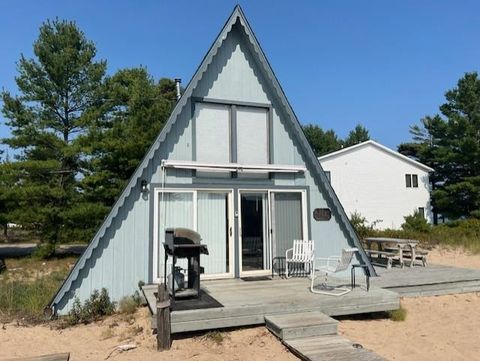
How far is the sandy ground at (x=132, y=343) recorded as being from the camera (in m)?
5.47

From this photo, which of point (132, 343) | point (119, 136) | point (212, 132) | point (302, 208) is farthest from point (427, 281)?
point (119, 136)

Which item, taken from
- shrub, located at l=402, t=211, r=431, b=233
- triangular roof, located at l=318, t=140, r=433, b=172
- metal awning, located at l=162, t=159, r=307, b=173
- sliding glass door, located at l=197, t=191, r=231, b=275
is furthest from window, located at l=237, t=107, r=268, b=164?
triangular roof, located at l=318, t=140, r=433, b=172

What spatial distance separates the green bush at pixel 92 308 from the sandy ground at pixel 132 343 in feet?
0.93

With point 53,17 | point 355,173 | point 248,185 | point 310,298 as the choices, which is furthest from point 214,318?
point 355,173

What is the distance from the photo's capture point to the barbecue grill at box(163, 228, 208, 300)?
6.14 meters

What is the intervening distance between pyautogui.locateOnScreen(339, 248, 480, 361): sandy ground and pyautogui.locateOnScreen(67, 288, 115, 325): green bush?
441cm

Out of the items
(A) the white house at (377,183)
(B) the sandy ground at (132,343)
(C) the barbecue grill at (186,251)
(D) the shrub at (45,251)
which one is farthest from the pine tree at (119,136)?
(A) the white house at (377,183)

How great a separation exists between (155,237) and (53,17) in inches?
553

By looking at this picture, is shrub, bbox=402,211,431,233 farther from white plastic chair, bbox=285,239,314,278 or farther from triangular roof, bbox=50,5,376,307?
white plastic chair, bbox=285,239,314,278

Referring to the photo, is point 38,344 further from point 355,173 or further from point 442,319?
point 355,173

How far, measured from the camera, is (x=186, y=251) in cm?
625

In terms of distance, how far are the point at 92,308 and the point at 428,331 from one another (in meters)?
6.01

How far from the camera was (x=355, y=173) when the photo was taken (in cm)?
2845

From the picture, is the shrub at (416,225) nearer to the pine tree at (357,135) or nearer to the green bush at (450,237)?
the green bush at (450,237)
